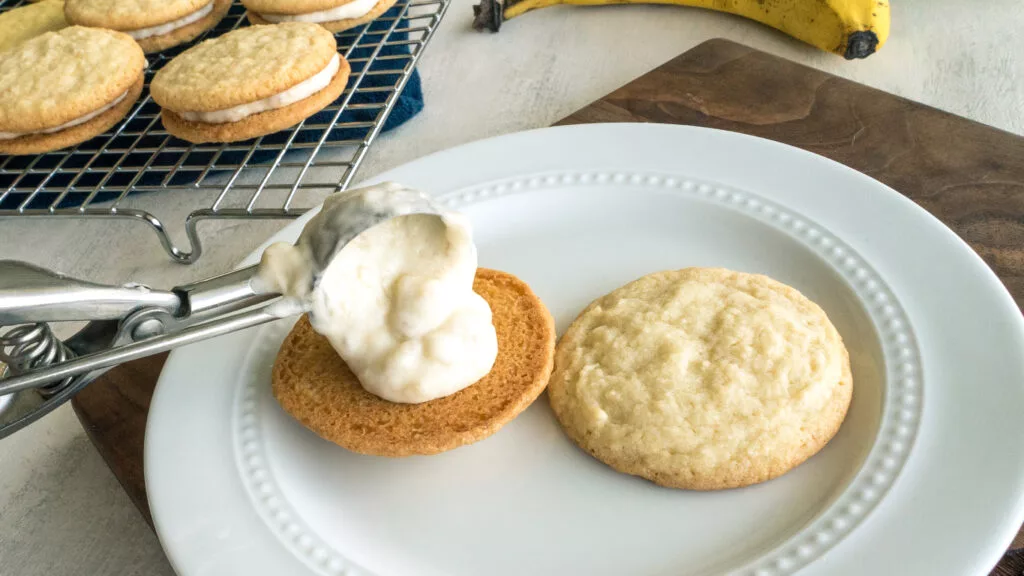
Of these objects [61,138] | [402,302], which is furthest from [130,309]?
[61,138]

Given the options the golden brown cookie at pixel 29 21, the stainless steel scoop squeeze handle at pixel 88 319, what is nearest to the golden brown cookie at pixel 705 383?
the stainless steel scoop squeeze handle at pixel 88 319

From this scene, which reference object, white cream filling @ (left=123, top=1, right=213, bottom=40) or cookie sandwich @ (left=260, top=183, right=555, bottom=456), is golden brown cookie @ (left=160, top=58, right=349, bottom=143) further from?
cookie sandwich @ (left=260, top=183, right=555, bottom=456)

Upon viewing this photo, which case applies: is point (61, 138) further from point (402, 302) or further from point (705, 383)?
point (705, 383)

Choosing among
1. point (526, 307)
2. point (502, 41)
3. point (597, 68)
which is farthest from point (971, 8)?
point (526, 307)

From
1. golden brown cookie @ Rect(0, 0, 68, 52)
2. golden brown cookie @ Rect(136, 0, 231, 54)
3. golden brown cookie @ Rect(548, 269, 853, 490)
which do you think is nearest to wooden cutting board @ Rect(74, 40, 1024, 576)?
golden brown cookie @ Rect(548, 269, 853, 490)

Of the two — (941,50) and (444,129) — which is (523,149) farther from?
(941,50)

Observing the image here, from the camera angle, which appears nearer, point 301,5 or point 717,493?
point 717,493

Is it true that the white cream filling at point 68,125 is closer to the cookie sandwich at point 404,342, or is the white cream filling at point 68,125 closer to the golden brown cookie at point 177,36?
the golden brown cookie at point 177,36
